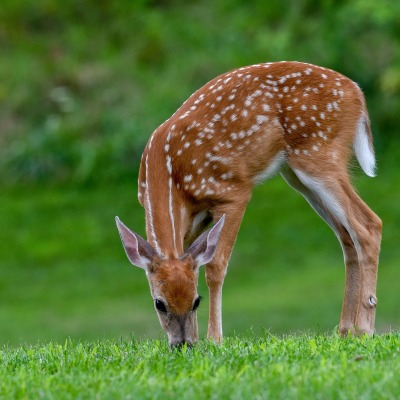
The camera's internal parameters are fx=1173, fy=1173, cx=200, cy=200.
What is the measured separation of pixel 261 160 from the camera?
9.19 m

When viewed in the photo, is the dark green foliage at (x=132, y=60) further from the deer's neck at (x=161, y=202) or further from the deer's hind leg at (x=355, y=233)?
the deer's hind leg at (x=355, y=233)

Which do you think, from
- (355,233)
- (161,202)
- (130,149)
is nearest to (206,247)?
(161,202)

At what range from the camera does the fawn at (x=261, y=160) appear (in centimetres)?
892

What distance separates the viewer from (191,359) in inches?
284

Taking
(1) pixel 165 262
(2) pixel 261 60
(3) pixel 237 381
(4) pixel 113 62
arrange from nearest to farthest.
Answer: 1. (3) pixel 237 381
2. (1) pixel 165 262
3. (2) pixel 261 60
4. (4) pixel 113 62

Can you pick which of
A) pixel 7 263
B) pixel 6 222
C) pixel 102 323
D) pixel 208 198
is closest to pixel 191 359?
pixel 208 198

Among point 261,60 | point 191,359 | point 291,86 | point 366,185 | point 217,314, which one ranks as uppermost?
point 291,86

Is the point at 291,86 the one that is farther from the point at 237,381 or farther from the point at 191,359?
the point at 237,381

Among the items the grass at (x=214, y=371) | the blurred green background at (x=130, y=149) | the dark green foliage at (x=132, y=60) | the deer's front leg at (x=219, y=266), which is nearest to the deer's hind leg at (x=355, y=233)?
the deer's front leg at (x=219, y=266)

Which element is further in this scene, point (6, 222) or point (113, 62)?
point (113, 62)

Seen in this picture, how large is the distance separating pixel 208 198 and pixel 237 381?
9.61 feet

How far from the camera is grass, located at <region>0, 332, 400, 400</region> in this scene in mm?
6168

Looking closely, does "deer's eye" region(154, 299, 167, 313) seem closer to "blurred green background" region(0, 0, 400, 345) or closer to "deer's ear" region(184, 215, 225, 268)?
"deer's ear" region(184, 215, 225, 268)

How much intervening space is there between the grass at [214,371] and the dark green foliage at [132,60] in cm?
1514
